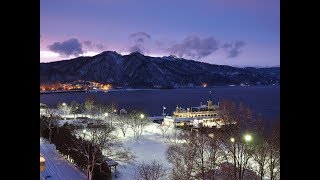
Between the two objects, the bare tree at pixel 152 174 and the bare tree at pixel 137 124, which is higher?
the bare tree at pixel 137 124

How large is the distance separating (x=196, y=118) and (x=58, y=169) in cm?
2864

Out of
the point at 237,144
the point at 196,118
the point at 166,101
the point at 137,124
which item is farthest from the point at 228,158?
the point at 166,101

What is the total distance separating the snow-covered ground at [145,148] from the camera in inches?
791

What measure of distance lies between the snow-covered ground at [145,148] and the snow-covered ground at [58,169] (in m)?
2.14

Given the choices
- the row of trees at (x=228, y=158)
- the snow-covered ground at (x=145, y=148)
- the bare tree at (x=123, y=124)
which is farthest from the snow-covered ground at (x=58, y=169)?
the bare tree at (x=123, y=124)

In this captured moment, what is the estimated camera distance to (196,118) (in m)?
45.6

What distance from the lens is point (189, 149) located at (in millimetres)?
18422

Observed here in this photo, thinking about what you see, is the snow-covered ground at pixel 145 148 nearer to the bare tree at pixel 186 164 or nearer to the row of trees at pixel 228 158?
the bare tree at pixel 186 164
